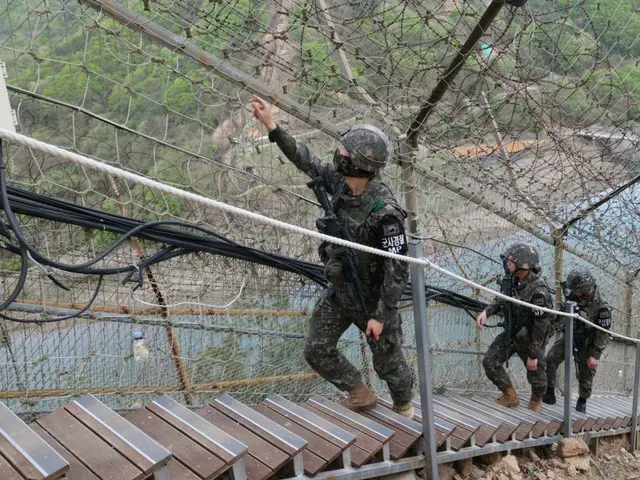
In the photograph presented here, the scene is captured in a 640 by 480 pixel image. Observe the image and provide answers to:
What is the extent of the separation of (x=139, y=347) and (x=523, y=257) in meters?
3.15

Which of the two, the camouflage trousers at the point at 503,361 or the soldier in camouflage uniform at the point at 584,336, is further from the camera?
the soldier in camouflage uniform at the point at 584,336

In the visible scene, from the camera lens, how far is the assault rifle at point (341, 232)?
3168 mm

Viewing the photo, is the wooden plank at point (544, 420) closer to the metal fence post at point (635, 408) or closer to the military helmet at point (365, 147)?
the metal fence post at point (635, 408)

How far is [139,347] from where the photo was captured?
3.38 m

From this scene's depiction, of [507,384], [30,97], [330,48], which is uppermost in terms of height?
[330,48]

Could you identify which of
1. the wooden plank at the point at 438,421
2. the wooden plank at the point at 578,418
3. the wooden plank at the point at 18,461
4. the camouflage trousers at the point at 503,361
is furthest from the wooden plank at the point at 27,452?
the wooden plank at the point at 578,418

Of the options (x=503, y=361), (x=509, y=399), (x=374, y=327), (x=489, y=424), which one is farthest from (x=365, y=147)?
(x=509, y=399)

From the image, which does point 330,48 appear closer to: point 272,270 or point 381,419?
point 272,270

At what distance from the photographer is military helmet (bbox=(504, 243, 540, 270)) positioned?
16.9ft

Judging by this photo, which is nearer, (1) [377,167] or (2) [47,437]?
(2) [47,437]

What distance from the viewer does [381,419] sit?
3.55m

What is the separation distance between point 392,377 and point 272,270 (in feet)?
3.06

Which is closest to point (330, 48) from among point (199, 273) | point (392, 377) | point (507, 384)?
point (199, 273)

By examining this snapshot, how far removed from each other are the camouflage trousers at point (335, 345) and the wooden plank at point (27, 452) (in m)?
1.60
